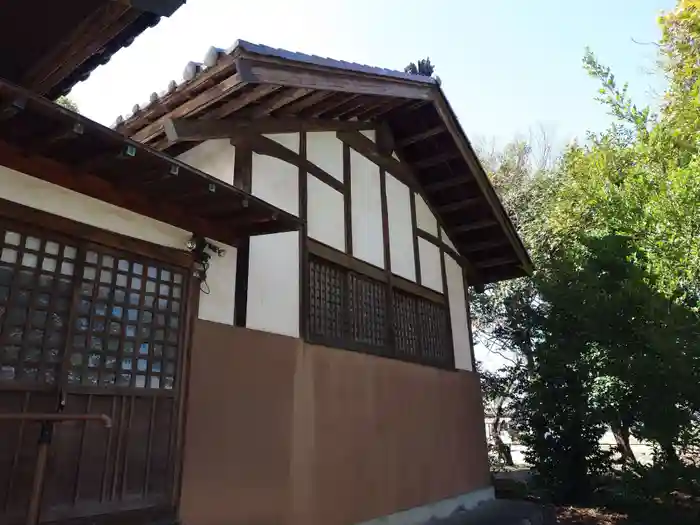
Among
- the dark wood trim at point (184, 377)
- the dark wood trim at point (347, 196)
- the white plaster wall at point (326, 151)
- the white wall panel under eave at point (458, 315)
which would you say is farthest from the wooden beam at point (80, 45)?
the white wall panel under eave at point (458, 315)

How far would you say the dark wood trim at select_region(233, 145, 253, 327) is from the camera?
4844 mm

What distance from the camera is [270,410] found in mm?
4812

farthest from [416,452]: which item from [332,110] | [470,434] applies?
[332,110]

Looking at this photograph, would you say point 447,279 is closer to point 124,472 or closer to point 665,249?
point 665,249

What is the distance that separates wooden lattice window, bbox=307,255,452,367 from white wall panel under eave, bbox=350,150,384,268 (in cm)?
39

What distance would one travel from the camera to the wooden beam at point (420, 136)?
8.05 metres

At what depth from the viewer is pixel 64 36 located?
10.8ft

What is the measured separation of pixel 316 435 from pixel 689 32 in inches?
353

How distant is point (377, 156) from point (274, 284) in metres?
3.39

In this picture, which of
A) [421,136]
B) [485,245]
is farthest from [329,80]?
[485,245]

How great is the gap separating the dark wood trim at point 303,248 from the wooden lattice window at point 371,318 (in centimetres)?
12

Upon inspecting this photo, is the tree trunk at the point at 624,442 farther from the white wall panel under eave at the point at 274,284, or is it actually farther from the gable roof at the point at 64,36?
the gable roof at the point at 64,36

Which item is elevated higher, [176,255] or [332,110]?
[332,110]

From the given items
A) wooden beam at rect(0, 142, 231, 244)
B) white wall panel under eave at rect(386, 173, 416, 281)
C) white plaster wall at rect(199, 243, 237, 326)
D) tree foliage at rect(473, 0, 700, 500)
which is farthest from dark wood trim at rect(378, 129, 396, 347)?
tree foliage at rect(473, 0, 700, 500)
